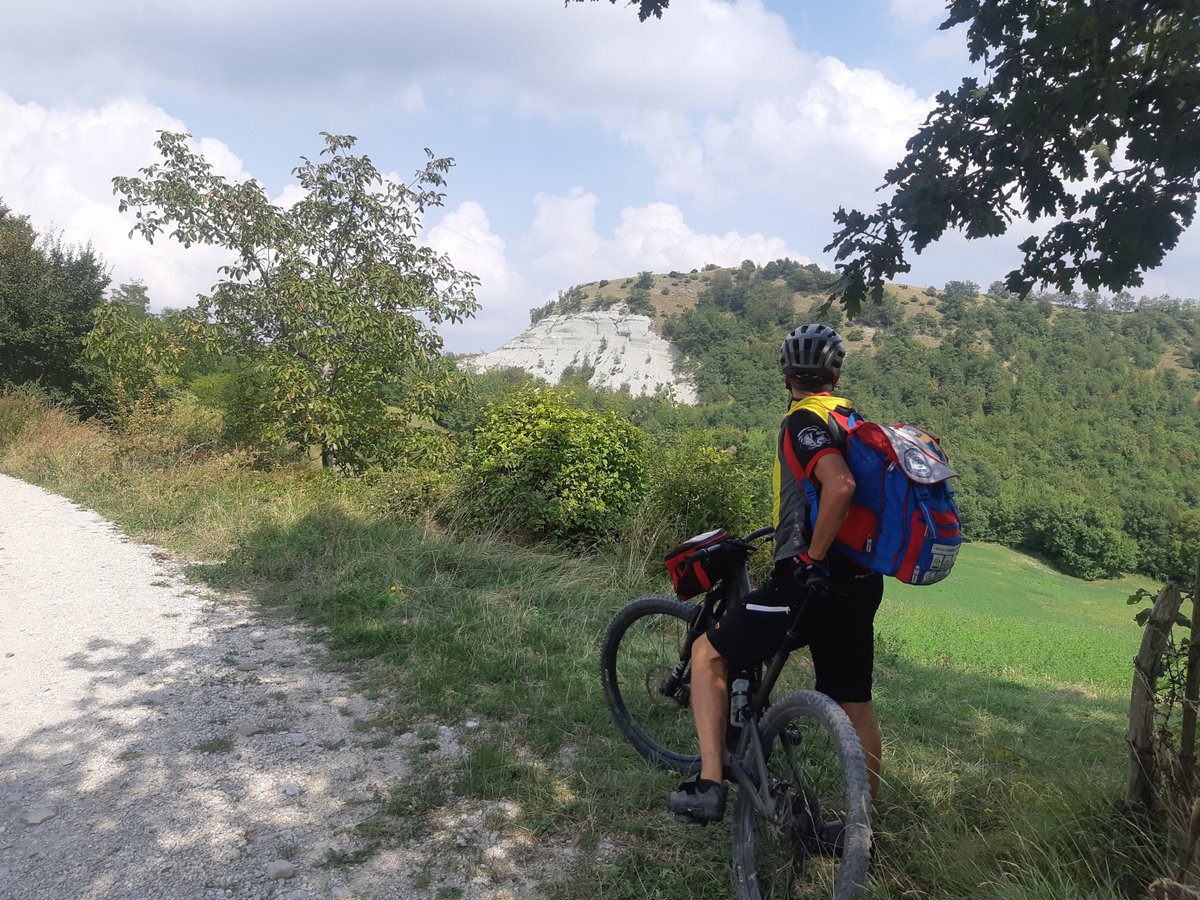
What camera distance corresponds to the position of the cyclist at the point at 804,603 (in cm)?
249

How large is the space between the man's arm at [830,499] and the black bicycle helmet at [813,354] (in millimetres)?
393

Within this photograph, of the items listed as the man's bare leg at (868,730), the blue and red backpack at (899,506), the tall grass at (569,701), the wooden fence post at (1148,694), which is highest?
the blue and red backpack at (899,506)

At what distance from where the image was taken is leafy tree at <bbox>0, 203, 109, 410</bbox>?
57.5 ft

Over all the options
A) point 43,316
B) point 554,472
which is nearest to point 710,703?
point 554,472

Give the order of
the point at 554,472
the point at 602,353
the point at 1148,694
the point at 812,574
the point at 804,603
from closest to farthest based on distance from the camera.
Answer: the point at 1148,694, the point at 812,574, the point at 804,603, the point at 554,472, the point at 602,353

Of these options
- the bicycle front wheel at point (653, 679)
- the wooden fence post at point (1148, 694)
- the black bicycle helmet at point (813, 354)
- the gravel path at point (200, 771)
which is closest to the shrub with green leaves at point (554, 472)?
the gravel path at point (200, 771)

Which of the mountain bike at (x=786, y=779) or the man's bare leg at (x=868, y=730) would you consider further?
the man's bare leg at (x=868, y=730)

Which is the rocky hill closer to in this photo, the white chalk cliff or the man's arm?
the white chalk cliff

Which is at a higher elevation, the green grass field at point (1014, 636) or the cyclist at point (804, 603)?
the cyclist at point (804, 603)

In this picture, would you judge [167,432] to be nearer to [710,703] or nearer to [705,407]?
[710,703]

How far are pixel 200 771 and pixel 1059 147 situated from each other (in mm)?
5082

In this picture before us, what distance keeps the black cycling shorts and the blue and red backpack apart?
7.3 inches

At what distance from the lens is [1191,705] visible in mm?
2205

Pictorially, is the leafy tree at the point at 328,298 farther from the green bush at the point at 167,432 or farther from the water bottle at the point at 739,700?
the water bottle at the point at 739,700
